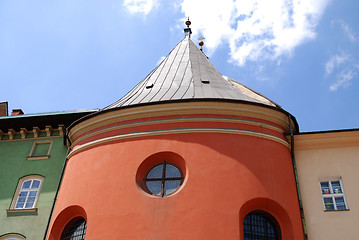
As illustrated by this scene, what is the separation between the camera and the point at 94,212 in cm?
995

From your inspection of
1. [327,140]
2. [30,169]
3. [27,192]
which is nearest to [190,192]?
[327,140]

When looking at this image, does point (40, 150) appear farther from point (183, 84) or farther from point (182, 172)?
point (182, 172)

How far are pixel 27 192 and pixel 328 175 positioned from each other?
972 centimetres

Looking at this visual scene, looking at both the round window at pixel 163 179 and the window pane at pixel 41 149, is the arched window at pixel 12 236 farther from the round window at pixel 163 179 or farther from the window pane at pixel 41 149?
the round window at pixel 163 179

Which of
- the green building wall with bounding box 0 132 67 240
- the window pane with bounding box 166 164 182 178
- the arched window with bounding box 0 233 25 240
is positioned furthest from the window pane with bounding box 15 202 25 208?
the window pane with bounding box 166 164 182 178

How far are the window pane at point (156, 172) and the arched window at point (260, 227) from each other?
8.59 ft

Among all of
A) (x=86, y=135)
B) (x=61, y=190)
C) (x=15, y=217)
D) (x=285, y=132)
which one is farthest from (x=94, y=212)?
(x=285, y=132)

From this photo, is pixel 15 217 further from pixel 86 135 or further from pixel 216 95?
pixel 216 95

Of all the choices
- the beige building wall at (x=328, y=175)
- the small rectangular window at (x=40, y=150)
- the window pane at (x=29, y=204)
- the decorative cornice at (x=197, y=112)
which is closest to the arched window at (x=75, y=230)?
the window pane at (x=29, y=204)

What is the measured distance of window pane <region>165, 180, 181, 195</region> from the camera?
1004cm

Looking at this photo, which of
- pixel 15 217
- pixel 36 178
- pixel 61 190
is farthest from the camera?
pixel 36 178

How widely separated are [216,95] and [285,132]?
2.40 metres

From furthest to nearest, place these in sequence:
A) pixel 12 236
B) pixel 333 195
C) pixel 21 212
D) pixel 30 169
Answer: pixel 30 169, pixel 21 212, pixel 12 236, pixel 333 195

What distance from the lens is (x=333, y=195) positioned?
10.2 m
